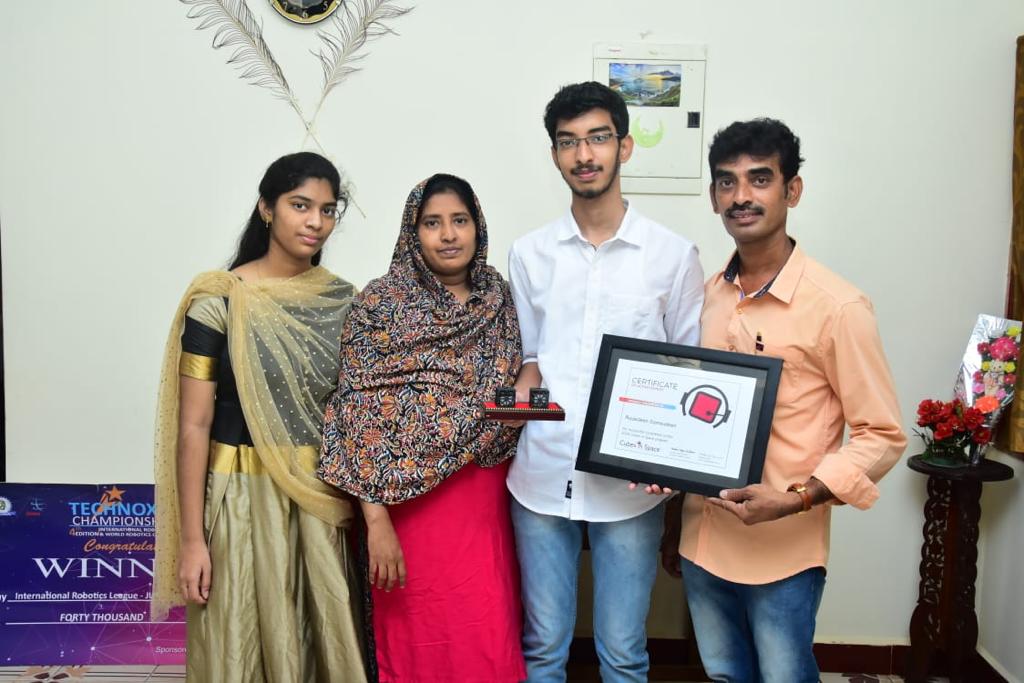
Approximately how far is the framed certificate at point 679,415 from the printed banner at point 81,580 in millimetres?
1908

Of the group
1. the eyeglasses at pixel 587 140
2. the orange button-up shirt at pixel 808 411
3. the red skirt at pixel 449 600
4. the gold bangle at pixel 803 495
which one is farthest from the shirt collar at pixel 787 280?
the red skirt at pixel 449 600

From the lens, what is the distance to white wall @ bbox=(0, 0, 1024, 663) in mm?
2674

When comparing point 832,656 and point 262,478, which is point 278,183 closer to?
point 262,478

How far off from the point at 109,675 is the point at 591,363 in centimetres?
220

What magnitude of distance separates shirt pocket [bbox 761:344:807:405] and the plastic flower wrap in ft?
4.15

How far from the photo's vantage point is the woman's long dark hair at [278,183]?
1.92 meters

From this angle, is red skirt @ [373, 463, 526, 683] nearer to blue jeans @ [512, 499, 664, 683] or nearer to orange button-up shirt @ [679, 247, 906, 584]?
blue jeans @ [512, 499, 664, 683]

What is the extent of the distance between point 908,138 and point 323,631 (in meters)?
2.47

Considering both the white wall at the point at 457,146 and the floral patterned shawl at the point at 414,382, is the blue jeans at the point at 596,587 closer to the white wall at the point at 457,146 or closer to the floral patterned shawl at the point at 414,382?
the floral patterned shawl at the point at 414,382

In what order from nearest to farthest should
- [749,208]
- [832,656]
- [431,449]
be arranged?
[749,208], [431,449], [832,656]

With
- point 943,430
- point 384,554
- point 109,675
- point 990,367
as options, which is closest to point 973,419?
point 943,430

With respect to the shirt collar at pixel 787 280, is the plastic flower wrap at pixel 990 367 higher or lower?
lower

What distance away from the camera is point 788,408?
163cm

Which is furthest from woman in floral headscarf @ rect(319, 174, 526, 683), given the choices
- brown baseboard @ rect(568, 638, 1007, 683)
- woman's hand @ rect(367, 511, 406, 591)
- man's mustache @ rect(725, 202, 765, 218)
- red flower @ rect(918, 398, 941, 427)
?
red flower @ rect(918, 398, 941, 427)
